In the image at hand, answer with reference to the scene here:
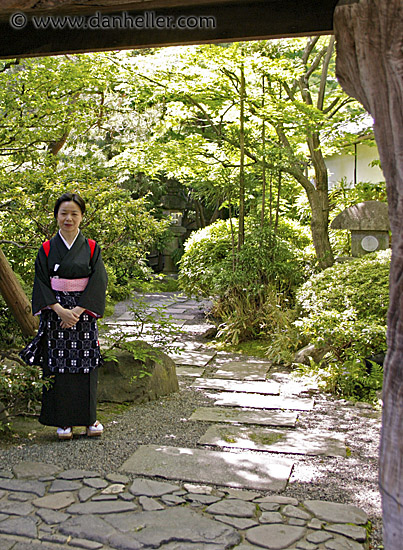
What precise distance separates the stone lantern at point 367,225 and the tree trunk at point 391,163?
267 inches

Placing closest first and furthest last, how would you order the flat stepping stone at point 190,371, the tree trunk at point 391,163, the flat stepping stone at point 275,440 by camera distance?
1. the tree trunk at point 391,163
2. the flat stepping stone at point 275,440
3. the flat stepping stone at point 190,371

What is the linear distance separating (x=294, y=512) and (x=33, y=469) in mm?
1703

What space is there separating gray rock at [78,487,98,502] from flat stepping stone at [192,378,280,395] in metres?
2.77

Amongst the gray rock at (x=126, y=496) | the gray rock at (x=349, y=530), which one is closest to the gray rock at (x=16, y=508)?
the gray rock at (x=126, y=496)

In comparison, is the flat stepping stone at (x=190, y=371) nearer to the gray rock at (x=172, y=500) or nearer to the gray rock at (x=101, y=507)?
the gray rock at (x=172, y=500)

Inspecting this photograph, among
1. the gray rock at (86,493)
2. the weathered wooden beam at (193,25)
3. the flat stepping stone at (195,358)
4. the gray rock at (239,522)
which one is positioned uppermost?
the weathered wooden beam at (193,25)

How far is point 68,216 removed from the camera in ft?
14.3

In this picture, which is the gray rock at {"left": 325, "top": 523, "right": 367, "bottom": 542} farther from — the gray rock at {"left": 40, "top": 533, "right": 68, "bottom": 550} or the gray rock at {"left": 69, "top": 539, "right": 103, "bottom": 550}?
the gray rock at {"left": 40, "top": 533, "right": 68, "bottom": 550}

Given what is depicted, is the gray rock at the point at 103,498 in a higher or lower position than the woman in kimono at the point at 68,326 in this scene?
lower

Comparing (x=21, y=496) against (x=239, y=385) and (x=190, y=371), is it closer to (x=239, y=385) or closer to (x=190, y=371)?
(x=239, y=385)

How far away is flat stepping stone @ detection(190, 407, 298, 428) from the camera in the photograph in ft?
15.9

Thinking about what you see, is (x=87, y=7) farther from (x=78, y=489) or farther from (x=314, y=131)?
(x=314, y=131)

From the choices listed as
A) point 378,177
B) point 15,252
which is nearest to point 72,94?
point 15,252

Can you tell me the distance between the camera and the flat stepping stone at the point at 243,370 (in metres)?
6.54
